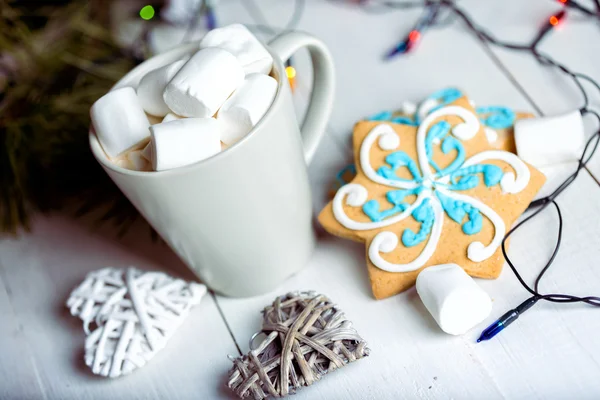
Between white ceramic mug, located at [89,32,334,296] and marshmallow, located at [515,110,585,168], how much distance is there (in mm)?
202

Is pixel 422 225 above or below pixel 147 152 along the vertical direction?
below

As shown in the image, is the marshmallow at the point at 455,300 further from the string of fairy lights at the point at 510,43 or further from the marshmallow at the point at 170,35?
the marshmallow at the point at 170,35

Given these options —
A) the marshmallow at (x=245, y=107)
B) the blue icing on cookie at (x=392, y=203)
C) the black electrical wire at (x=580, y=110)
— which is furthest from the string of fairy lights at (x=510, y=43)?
the marshmallow at (x=245, y=107)

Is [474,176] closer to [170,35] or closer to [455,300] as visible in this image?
[455,300]

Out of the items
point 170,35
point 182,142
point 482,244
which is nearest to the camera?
point 182,142

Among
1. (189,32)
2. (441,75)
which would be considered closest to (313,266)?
(441,75)

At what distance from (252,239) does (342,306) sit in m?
0.12

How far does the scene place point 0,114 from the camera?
31.2 inches

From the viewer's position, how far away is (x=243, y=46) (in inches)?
21.2

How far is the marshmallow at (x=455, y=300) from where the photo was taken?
1.74 ft

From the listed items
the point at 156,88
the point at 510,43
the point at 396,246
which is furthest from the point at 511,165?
the point at 156,88

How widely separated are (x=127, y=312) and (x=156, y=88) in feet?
0.75

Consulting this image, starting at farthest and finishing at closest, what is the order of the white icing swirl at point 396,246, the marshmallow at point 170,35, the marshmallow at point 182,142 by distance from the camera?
the marshmallow at point 170,35 → the white icing swirl at point 396,246 → the marshmallow at point 182,142

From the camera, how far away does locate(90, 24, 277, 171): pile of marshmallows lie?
0.48m
